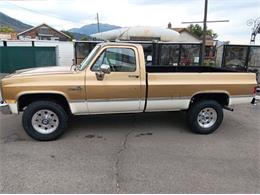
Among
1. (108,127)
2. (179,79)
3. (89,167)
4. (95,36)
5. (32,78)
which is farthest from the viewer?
(95,36)

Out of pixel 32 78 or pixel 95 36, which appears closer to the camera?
pixel 32 78

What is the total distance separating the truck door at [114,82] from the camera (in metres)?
4.78

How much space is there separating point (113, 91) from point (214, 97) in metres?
2.30

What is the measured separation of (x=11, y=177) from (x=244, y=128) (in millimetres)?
4920

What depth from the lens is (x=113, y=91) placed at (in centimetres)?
484

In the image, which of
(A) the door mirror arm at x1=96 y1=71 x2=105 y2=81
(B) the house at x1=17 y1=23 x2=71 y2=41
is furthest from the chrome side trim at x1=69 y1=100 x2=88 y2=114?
(B) the house at x1=17 y1=23 x2=71 y2=41

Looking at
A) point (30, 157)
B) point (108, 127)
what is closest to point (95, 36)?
point (108, 127)

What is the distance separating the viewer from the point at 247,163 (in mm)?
4066

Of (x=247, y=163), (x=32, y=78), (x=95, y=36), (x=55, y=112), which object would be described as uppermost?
(x=95, y=36)

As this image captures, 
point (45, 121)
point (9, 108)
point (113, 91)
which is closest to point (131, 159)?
point (113, 91)

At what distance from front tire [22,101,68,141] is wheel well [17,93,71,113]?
0.11 metres

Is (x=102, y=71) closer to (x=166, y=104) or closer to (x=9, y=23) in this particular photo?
(x=166, y=104)

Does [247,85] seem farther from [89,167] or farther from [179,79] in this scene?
[89,167]

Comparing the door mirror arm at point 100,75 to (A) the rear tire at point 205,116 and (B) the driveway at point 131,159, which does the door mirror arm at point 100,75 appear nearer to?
(B) the driveway at point 131,159
